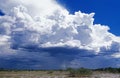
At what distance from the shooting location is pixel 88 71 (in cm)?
11269

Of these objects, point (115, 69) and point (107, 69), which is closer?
point (115, 69)

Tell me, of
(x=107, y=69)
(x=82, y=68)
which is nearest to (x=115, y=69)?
(x=107, y=69)

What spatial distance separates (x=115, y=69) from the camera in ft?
523

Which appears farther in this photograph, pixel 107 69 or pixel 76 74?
pixel 107 69

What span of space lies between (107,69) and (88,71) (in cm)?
6170

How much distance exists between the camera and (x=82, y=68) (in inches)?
4535

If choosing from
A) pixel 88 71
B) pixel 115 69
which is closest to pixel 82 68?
pixel 88 71

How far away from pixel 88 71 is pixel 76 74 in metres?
5.69

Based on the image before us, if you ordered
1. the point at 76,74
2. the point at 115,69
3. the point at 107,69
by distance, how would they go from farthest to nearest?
the point at 107,69 < the point at 115,69 < the point at 76,74

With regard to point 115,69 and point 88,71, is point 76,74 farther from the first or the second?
point 115,69

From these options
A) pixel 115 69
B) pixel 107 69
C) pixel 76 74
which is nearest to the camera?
pixel 76 74

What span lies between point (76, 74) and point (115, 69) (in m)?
54.9

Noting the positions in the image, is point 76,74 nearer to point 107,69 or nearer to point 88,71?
point 88,71

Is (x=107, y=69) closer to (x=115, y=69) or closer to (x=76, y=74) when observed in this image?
(x=115, y=69)
